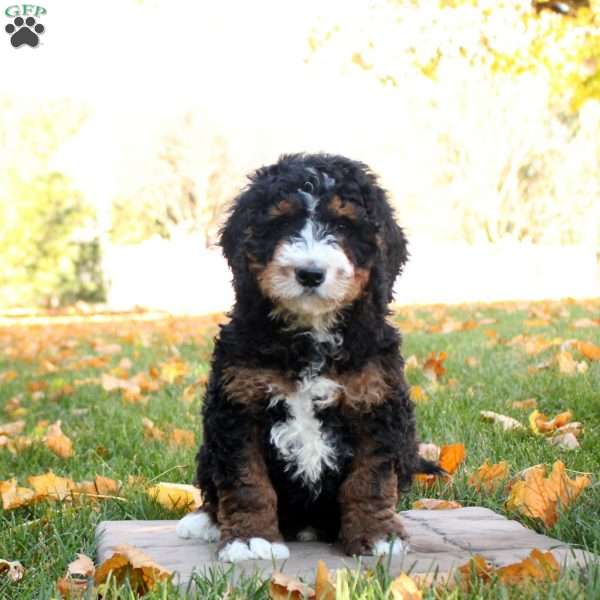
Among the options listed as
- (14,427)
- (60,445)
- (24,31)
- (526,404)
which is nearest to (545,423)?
(526,404)

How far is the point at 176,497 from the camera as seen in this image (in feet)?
13.0

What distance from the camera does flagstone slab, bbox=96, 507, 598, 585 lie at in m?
2.86

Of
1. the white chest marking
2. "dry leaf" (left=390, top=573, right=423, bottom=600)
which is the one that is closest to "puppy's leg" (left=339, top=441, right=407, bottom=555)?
the white chest marking

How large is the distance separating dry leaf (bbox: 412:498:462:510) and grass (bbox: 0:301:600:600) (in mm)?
84

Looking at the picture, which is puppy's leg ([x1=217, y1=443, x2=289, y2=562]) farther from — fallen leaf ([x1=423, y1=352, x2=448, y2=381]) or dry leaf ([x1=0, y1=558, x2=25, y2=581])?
fallen leaf ([x1=423, y1=352, x2=448, y2=381])

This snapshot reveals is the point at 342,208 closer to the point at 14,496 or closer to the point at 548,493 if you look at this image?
the point at 548,493

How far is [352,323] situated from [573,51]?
1205 cm

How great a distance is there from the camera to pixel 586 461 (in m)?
4.14

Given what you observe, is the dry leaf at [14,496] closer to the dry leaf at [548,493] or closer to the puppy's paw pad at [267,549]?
the puppy's paw pad at [267,549]

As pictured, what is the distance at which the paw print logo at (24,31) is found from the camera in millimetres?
11839

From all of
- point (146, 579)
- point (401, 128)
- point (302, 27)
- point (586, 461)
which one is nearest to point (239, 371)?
point (146, 579)

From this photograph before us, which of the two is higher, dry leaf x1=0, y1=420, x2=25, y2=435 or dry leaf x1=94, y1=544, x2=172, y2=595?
dry leaf x1=94, y1=544, x2=172, y2=595

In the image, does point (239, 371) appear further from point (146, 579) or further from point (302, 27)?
point (302, 27)

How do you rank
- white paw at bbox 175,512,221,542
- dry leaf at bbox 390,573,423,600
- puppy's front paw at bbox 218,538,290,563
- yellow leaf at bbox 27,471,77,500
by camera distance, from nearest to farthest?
dry leaf at bbox 390,573,423,600 < puppy's front paw at bbox 218,538,290,563 < white paw at bbox 175,512,221,542 < yellow leaf at bbox 27,471,77,500
